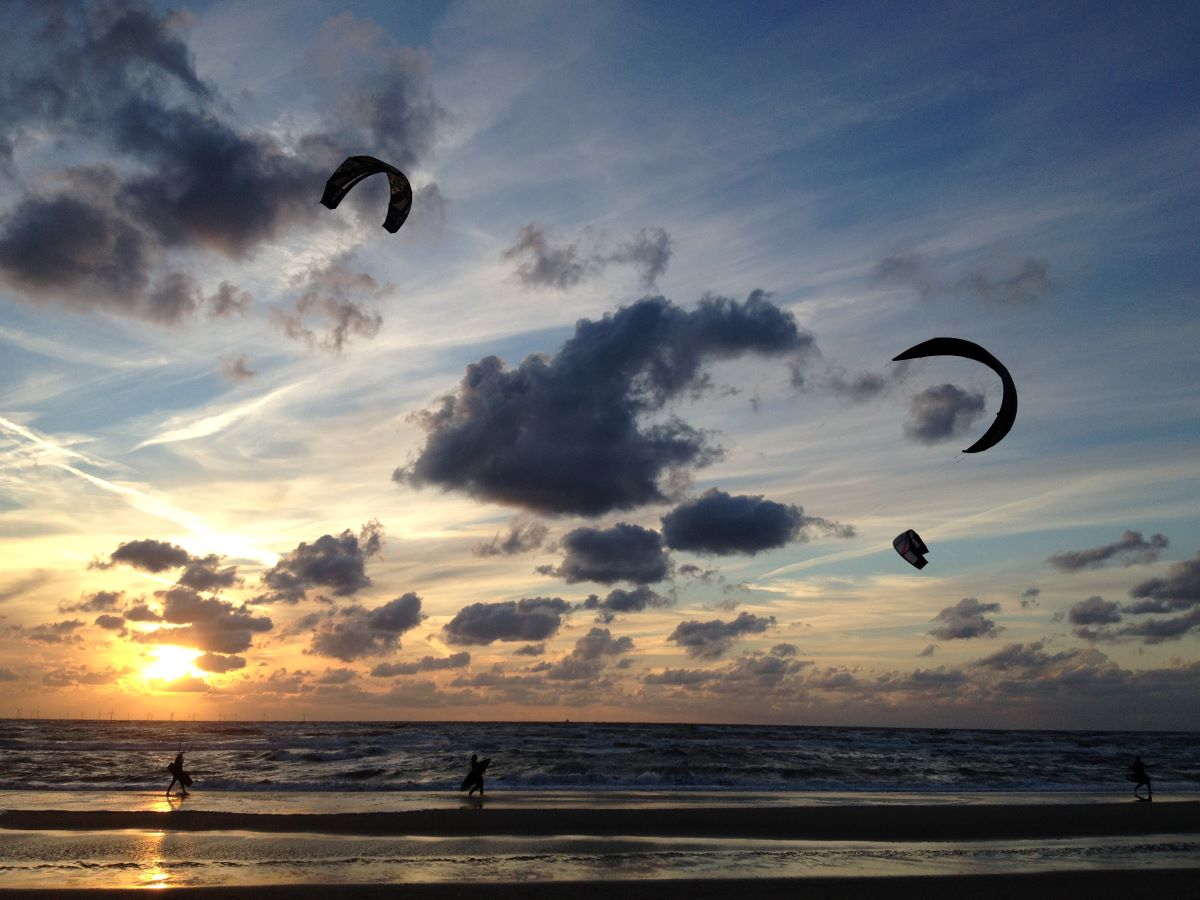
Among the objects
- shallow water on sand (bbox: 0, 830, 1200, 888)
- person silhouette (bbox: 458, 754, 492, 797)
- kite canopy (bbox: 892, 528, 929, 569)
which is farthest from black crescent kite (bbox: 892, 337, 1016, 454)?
person silhouette (bbox: 458, 754, 492, 797)

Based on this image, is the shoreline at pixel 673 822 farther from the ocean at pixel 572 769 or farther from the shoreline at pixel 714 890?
the ocean at pixel 572 769

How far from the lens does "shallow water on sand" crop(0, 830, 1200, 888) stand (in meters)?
15.7

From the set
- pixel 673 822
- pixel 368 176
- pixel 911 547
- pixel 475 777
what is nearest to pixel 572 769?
pixel 475 777

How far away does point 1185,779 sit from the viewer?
45250 millimetres

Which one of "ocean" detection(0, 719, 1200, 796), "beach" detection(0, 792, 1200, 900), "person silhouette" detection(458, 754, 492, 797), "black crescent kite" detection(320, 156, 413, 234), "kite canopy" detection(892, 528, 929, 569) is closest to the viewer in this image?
"beach" detection(0, 792, 1200, 900)

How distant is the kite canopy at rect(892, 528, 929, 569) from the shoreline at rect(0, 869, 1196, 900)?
31.6 feet

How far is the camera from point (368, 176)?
19.4m

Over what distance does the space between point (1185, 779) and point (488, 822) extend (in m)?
39.5

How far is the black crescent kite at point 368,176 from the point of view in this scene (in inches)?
717

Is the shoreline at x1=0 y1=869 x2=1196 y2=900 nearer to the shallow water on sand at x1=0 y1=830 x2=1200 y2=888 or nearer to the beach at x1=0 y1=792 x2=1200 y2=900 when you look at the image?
the beach at x1=0 y1=792 x2=1200 y2=900

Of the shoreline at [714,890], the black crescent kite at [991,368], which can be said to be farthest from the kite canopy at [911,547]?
the shoreline at [714,890]

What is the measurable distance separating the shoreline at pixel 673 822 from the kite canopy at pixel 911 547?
270 inches

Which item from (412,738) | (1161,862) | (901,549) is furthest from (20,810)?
(412,738)

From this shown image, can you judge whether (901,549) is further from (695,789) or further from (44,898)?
(44,898)
